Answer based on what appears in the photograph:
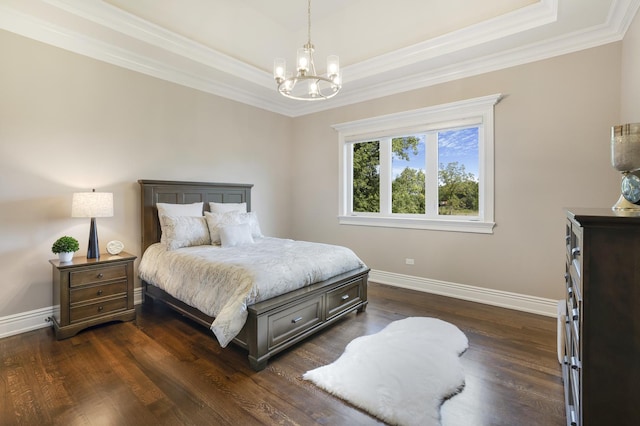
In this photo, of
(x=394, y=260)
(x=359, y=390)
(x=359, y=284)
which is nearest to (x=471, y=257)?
(x=394, y=260)

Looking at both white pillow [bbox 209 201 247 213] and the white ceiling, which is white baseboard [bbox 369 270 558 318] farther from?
the white ceiling

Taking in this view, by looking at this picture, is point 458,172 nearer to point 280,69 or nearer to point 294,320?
point 280,69

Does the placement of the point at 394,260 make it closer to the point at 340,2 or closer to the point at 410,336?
the point at 410,336

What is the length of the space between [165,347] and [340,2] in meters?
4.16

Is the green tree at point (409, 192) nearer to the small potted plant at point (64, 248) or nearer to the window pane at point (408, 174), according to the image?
the window pane at point (408, 174)

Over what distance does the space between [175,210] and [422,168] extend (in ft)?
10.7

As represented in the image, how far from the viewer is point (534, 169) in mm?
3350

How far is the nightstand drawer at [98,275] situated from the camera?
2.80 m

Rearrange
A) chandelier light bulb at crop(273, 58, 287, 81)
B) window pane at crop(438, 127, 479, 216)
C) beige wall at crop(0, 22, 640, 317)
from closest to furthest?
chandelier light bulb at crop(273, 58, 287, 81), beige wall at crop(0, 22, 640, 317), window pane at crop(438, 127, 479, 216)

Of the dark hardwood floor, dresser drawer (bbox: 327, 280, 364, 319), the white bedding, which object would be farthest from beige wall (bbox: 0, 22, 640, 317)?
dresser drawer (bbox: 327, 280, 364, 319)

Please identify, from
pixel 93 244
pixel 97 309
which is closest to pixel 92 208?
pixel 93 244

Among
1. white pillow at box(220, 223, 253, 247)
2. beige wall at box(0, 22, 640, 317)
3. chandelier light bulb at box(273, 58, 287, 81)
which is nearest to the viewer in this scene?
chandelier light bulb at box(273, 58, 287, 81)

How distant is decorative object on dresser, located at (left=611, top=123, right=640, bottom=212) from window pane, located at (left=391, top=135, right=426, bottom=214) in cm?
277

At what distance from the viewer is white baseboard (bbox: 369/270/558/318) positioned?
131 inches
